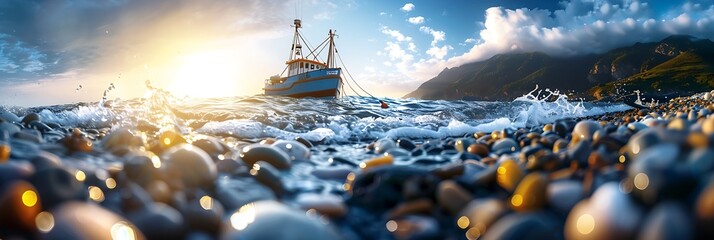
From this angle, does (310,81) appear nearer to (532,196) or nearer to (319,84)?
(319,84)

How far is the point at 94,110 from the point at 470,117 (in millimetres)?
13068

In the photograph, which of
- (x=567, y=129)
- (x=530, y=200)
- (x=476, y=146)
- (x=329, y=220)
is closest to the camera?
(x=530, y=200)

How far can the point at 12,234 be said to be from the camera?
1530 millimetres

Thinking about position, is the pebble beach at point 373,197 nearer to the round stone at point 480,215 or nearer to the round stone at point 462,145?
the round stone at point 480,215

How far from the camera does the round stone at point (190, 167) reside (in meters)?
2.49

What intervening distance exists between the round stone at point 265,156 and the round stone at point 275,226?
159 cm

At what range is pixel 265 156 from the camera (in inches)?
134

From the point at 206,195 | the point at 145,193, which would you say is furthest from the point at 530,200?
the point at 145,193

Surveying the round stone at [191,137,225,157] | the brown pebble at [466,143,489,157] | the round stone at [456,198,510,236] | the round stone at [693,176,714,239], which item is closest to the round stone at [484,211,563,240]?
the round stone at [456,198,510,236]

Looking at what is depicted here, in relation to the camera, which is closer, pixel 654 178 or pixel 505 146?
pixel 654 178

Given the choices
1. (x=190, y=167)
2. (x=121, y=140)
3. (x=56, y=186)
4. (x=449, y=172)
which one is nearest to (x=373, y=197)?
(x=449, y=172)

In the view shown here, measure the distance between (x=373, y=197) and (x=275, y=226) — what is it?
1.00 meters

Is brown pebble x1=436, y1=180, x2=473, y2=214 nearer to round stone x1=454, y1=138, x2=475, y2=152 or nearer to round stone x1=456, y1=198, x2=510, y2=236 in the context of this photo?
round stone x1=456, y1=198, x2=510, y2=236

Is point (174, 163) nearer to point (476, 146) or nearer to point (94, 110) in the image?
point (476, 146)
